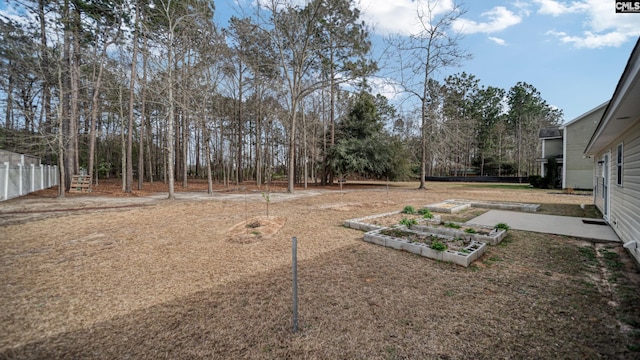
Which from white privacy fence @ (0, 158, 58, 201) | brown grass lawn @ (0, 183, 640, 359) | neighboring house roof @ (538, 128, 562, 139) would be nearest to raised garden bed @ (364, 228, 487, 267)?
brown grass lawn @ (0, 183, 640, 359)

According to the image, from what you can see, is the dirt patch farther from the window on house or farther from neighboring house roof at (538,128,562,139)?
neighboring house roof at (538,128,562,139)

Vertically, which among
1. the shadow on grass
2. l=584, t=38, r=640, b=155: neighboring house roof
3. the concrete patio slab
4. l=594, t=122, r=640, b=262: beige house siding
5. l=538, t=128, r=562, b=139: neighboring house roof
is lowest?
the shadow on grass

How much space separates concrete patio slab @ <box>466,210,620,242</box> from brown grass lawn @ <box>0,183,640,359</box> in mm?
662

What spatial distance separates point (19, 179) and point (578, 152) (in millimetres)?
31652

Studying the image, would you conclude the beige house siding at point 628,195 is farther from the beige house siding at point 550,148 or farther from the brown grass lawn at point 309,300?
the beige house siding at point 550,148

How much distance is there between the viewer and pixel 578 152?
661 inches

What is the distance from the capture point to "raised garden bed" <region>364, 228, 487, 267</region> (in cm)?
374

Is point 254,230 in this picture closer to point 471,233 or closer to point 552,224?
point 471,233

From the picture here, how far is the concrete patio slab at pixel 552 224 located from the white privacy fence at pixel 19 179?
16.8m

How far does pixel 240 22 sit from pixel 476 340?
53.1ft

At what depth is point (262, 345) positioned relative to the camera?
6.43 feet

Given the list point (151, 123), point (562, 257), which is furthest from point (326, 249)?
point (151, 123)

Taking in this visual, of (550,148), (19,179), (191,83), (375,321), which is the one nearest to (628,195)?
(375,321)

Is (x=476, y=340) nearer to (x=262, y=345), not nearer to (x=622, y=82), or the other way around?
(x=262, y=345)
